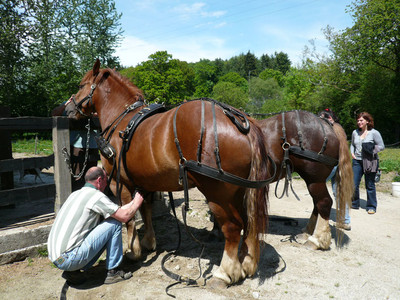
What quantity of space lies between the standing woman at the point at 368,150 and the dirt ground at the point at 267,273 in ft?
3.76

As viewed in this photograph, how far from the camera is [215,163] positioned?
2.82 m

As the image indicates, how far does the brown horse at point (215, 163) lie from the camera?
284 cm

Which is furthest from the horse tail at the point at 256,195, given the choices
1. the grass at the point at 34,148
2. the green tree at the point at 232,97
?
the green tree at the point at 232,97

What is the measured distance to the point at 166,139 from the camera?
3.07 meters

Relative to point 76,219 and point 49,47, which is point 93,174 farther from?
point 49,47

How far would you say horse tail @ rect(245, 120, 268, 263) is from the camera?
290cm

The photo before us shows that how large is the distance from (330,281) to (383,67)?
24.6 metres

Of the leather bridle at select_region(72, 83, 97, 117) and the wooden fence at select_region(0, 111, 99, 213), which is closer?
the wooden fence at select_region(0, 111, 99, 213)

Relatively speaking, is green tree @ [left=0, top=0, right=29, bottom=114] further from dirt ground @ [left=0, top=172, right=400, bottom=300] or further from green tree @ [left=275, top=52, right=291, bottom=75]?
green tree @ [left=275, top=52, right=291, bottom=75]

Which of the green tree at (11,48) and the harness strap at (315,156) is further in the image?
the green tree at (11,48)

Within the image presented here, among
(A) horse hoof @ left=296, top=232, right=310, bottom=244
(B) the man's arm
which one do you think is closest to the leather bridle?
(B) the man's arm

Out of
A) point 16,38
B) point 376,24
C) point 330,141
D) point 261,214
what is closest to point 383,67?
point 376,24

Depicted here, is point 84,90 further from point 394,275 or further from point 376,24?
point 376,24

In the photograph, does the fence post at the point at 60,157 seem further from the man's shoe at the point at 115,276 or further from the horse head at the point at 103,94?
the man's shoe at the point at 115,276
